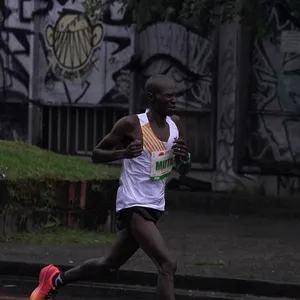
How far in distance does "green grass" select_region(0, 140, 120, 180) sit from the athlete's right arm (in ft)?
14.3

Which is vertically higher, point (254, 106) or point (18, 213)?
point (254, 106)

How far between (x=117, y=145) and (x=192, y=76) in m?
8.59

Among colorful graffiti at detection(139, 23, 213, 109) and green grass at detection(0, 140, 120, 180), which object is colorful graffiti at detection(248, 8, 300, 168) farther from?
green grass at detection(0, 140, 120, 180)

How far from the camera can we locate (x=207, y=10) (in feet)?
42.6

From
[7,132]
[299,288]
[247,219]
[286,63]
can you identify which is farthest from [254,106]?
[299,288]

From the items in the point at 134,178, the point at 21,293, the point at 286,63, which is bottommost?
the point at 21,293

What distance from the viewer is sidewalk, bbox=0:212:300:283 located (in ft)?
32.8

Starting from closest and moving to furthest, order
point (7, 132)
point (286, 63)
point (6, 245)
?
point (6, 245) < point (286, 63) < point (7, 132)

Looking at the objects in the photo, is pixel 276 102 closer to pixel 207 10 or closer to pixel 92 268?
pixel 207 10

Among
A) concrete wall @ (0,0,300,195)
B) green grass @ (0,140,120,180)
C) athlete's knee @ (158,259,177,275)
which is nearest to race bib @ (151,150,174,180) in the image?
athlete's knee @ (158,259,177,275)

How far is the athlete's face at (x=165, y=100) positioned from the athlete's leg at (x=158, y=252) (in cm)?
78

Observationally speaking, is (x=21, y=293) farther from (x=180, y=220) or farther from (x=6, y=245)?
(x=180, y=220)

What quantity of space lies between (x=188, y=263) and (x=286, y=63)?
5649mm

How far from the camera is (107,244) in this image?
11367mm
